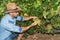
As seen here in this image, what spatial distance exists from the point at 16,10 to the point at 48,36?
92 centimetres

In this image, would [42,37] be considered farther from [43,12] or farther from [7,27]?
[7,27]

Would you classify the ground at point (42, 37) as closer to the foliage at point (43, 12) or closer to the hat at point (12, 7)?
the foliage at point (43, 12)

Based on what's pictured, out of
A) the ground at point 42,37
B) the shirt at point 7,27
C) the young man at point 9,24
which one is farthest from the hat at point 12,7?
the ground at point 42,37

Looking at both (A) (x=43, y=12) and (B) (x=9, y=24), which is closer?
(B) (x=9, y=24)

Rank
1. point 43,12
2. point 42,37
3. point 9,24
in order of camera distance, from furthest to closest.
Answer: point 43,12 → point 42,37 → point 9,24

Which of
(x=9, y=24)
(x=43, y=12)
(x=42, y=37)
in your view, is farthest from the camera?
(x=43, y=12)

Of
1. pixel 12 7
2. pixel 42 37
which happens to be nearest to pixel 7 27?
pixel 12 7

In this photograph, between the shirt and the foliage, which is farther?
the foliage

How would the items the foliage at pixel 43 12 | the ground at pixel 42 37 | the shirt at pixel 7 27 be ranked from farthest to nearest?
the foliage at pixel 43 12 < the ground at pixel 42 37 < the shirt at pixel 7 27

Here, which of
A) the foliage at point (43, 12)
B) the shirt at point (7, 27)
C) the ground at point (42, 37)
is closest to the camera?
the shirt at point (7, 27)

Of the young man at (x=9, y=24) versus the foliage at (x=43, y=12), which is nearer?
the young man at (x=9, y=24)

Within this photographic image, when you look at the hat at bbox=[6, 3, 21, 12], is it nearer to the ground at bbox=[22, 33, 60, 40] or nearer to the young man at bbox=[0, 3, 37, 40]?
the young man at bbox=[0, 3, 37, 40]

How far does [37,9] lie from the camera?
5.51 m

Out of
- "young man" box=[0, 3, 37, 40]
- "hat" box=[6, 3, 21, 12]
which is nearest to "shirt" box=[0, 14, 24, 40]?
"young man" box=[0, 3, 37, 40]
